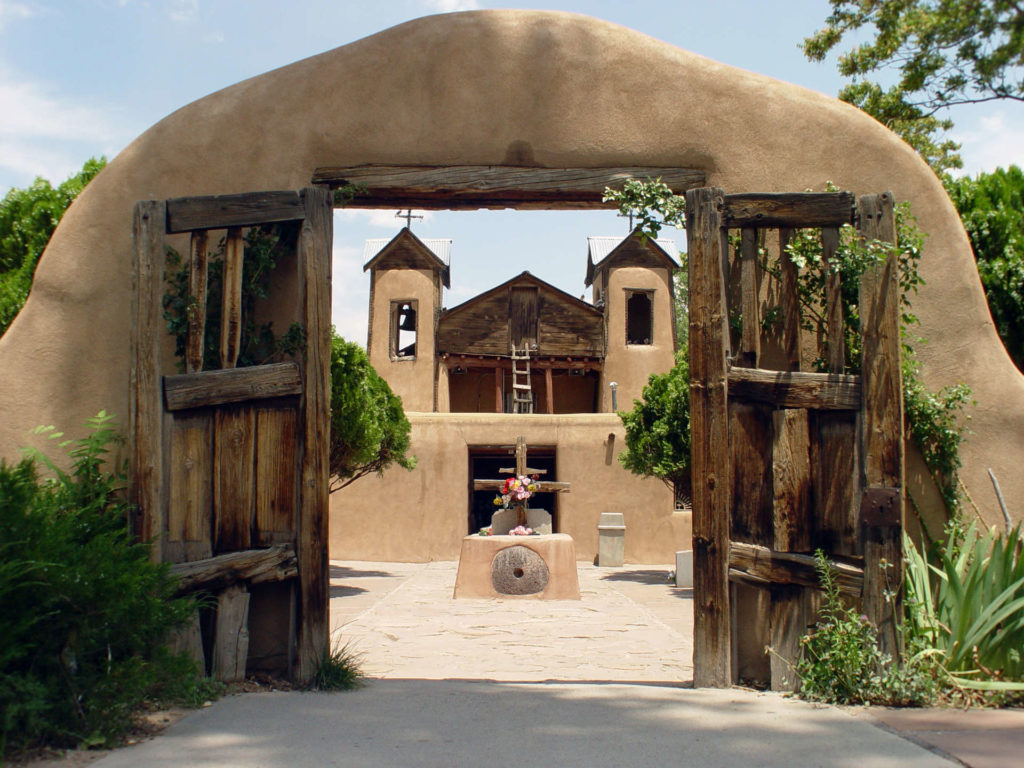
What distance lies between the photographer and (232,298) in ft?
19.0

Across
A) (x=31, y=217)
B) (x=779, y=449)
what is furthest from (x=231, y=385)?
→ (x=31, y=217)

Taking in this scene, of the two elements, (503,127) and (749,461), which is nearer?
(749,461)

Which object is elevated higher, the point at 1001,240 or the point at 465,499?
the point at 1001,240

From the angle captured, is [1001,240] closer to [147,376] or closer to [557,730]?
[557,730]

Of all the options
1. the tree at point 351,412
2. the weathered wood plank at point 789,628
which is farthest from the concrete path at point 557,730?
the tree at point 351,412

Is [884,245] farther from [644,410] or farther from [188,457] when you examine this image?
[644,410]

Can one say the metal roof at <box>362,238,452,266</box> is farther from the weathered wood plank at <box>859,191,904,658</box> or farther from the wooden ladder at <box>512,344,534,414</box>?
the weathered wood plank at <box>859,191,904,658</box>

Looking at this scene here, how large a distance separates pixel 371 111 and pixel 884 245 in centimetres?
321

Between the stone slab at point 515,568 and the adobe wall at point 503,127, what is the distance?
8.84 metres

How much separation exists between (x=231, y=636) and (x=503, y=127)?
3.48 m

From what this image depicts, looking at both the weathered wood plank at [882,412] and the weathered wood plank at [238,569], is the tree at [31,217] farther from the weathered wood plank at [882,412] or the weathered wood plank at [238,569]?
the weathered wood plank at [882,412]

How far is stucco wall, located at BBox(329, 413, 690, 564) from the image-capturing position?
21.4 meters

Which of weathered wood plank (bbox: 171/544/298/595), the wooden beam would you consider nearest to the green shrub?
weathered wood plank (bbox: 171/544/298/595)

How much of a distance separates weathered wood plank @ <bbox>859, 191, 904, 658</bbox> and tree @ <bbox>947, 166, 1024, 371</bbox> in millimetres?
4516
